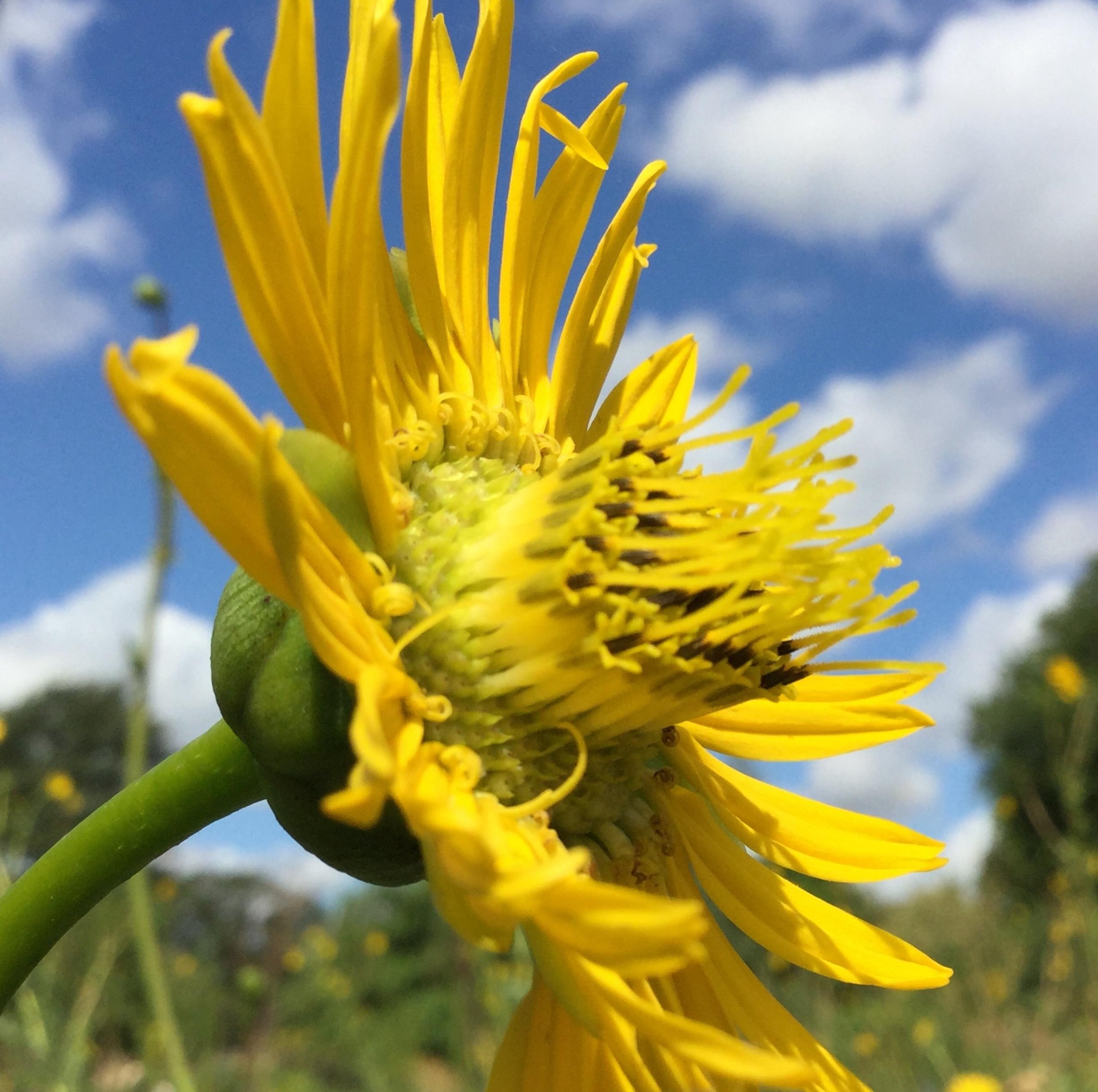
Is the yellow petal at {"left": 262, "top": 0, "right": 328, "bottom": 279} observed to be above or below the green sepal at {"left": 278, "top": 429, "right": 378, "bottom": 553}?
above

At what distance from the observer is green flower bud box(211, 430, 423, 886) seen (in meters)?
1.15

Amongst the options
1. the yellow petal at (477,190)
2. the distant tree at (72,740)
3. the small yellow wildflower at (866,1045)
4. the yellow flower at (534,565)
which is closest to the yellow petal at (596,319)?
the yellow flower at (534,565)

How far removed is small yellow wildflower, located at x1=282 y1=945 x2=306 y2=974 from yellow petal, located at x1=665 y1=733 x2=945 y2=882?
Result: 6.84 metres

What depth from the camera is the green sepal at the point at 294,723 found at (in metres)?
1.15

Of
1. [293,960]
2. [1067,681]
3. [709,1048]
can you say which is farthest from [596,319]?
[1067,681]

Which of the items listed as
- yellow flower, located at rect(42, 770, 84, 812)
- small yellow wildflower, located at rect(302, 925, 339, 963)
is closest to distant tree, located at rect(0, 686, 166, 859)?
small yellow wildflower, located at rect(302, 925, 339, 963)

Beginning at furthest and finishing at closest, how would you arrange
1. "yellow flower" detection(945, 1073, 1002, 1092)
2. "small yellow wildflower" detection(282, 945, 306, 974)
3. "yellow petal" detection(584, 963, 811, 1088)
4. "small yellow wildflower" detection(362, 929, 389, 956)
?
"small yellow wildflower" detection(362, 929, 389, 956), "small yellow wildflower" detection(282, 945, 306, 974), "yellow flower" detection(945, 1073, 1002, 1092), "yellow petal" detection(584, 963, 811, 1088)

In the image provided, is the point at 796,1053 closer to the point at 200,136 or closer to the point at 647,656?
the point at 647,656

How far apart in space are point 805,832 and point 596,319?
880 millimetres

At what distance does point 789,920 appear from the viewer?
1.57m

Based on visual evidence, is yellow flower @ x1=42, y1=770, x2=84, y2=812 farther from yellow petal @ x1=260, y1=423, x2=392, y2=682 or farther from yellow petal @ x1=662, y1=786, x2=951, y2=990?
yellow petal @ x1=260, y1=423, x2=392, y2=682

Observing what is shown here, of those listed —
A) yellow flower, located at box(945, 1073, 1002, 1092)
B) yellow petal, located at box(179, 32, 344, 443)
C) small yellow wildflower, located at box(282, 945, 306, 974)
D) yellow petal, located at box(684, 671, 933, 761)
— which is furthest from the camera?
small yellow wildflower, located at box(282, 945, 306, 974)

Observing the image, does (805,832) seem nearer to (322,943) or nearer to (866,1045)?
(866,1045)

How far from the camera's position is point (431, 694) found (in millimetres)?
1303
